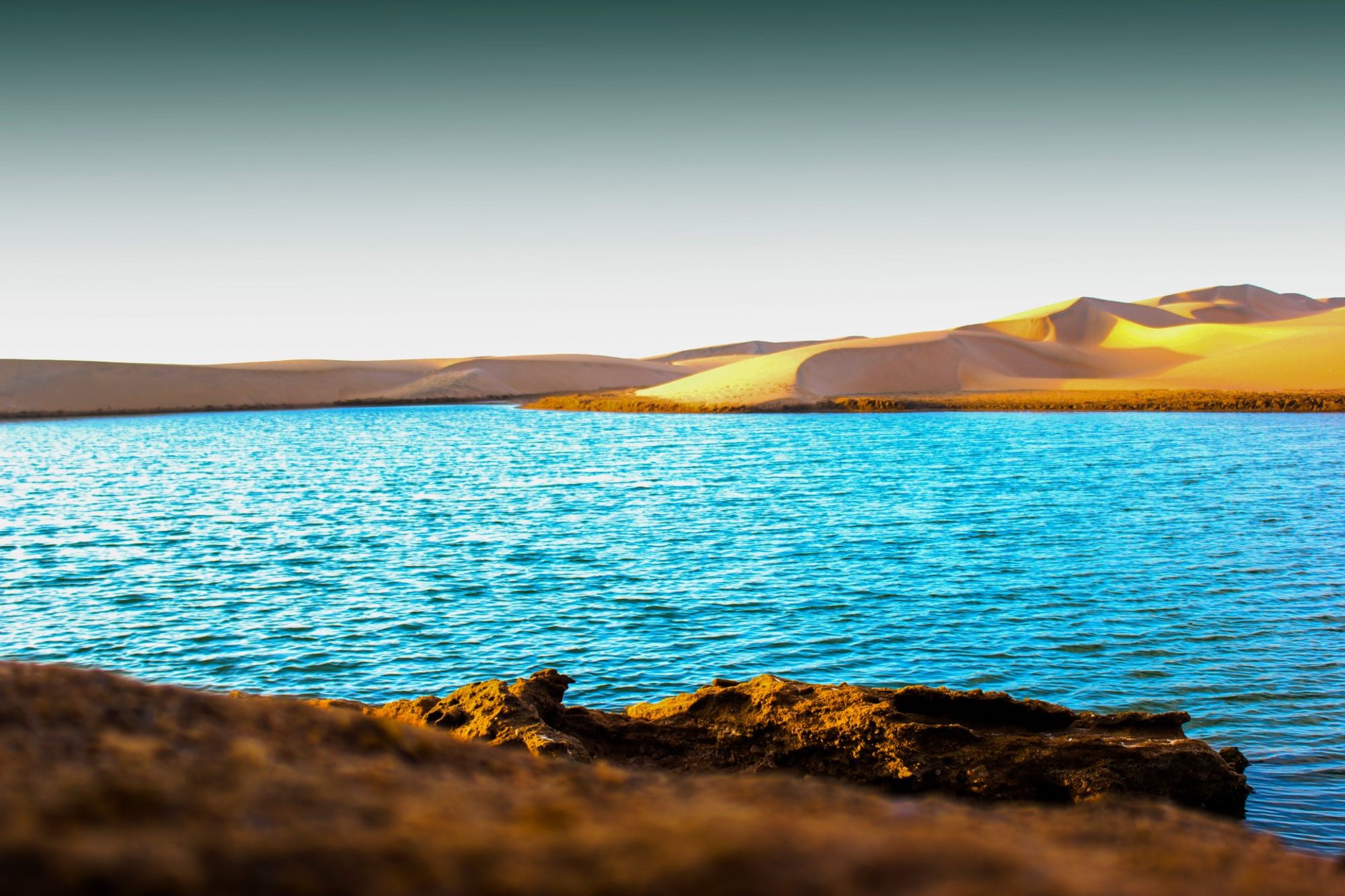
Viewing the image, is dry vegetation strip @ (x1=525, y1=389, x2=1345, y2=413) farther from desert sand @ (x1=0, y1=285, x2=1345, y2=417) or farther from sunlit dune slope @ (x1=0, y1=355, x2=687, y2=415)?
sunlit dune slope @ (x1=0, y1=355, x2=687, y2=415)

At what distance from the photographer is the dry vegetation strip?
198 ft

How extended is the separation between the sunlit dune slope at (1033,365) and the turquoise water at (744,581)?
48.4m

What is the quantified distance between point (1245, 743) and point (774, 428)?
5012 centimetres

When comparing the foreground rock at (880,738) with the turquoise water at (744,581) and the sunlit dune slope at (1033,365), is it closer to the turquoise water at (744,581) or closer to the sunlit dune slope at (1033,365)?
the turquoise water at (744,581)

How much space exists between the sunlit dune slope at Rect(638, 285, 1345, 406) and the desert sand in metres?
0.20

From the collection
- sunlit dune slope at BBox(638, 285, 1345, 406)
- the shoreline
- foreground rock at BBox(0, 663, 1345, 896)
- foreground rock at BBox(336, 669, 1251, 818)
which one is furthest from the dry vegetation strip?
foreground rock at BBox(0, 663, 1345, 896)

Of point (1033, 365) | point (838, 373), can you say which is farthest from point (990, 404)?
point (1033, 365)

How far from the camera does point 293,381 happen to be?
122 meters

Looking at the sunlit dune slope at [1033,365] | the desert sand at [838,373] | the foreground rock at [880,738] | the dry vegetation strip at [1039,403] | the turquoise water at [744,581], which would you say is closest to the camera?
the foreground rock at [880,738]

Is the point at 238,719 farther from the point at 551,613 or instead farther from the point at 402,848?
the point at 551,613

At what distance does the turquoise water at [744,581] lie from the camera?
1075 cm

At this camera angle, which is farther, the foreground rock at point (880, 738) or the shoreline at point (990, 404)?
the shoreline at point (990, 404)

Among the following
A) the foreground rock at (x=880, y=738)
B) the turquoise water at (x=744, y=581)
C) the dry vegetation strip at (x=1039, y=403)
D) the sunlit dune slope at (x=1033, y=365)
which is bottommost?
the turquoise water at (x=744, y=581)

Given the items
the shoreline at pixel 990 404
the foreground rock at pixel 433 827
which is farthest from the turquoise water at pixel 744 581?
the shoreline at pixel 990 404
